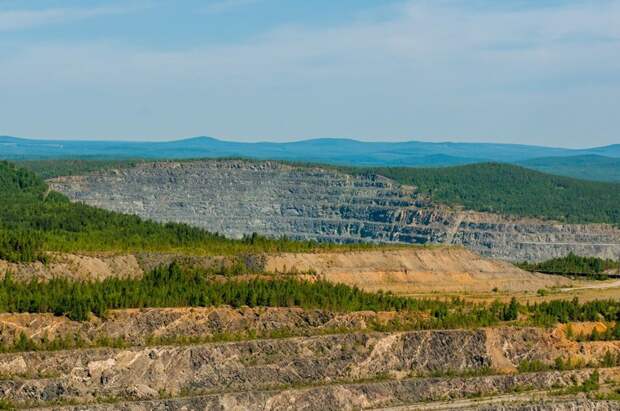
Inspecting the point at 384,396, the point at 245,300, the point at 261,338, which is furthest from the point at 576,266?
the point at 384,396

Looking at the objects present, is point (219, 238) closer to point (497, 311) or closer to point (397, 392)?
point (497, 311)

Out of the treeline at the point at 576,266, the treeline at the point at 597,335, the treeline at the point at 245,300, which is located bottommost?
the treeline at the point at 576,266

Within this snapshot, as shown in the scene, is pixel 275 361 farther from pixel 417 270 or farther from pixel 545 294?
pixel 545 294

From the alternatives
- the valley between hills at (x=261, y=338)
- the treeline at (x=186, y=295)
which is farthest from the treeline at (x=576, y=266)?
the treeline at (x=186, y=295)

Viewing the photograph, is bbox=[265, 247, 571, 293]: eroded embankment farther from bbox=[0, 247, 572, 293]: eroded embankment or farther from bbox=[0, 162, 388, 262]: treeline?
bbox=[0, 162, 388, 262]: treeline

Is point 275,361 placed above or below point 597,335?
above

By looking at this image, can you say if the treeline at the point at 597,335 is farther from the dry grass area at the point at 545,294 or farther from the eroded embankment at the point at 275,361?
the dry grass area at the point at 545,294

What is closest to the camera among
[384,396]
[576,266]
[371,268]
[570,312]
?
[384,396]

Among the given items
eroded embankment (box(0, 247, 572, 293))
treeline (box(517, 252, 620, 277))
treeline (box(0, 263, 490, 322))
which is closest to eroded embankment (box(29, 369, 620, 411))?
treeline (box(0, 263, 490, 322))

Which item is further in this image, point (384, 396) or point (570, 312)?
point (570, 312)
